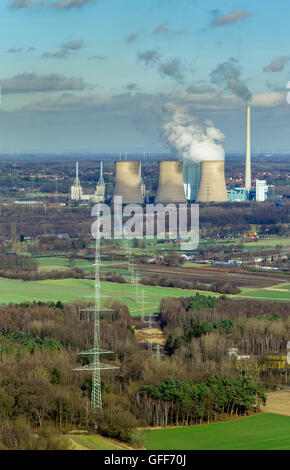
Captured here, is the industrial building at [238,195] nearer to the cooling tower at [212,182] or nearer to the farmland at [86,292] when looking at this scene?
the cooling tower at [212,182]

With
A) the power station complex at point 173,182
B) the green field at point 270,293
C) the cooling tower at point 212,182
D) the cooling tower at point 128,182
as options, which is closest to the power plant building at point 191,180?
the power station complex at point 173,182

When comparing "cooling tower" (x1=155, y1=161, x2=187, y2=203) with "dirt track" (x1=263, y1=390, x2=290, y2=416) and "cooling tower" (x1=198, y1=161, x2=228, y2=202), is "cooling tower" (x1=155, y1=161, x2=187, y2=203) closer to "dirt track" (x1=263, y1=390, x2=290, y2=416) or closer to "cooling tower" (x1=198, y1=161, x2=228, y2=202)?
"cooling tower" (x1=198, y1=161, x2=228, y2=202)

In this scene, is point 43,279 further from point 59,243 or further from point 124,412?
point 124,412

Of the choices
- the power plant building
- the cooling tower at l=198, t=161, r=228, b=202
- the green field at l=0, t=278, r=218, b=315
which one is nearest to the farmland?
the green field at l=0, t=278, r=218, b=315

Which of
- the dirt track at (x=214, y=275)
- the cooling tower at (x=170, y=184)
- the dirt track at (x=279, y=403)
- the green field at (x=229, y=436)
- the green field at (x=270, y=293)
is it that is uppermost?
the cooling tower at (x=170, y=184)

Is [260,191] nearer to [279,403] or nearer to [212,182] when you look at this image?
[212,182]

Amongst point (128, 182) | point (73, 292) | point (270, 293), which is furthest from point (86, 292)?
point (128, 182)
